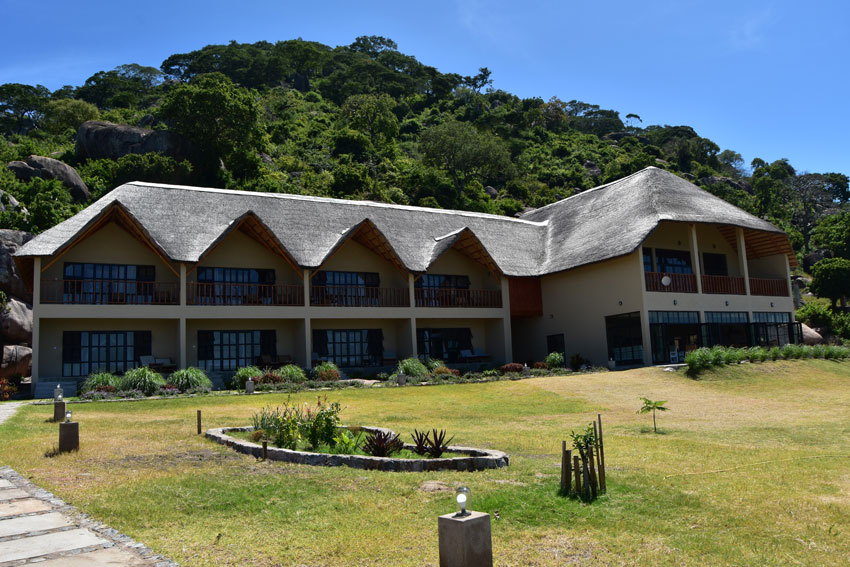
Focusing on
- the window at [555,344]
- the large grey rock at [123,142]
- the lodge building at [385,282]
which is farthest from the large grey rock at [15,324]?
the window at [555,344]

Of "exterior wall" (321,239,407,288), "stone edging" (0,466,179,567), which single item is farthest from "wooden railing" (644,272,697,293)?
"stone edging" (0,466,179,567)

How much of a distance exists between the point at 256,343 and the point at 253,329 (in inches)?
25.1

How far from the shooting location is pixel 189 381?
77.7ft

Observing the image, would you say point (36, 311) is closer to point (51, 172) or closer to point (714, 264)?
point (51, 172)

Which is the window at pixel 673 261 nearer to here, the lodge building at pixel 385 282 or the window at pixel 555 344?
the lodge building at pixel 385 282

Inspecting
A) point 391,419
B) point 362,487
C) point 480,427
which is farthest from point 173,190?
point 362,487

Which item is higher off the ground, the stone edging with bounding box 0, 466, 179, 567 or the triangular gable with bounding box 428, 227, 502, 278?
the triangular gable with bounding box 428, 227, 502, 278

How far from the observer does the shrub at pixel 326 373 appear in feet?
86.6

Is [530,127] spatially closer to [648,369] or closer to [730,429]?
[648,369]

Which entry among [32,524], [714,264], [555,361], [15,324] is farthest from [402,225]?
[32,524]

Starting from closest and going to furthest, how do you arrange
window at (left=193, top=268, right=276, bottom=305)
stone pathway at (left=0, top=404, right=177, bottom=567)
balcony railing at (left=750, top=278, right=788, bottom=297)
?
stone pathway at (left=0, top=404, right=177, bottom=567)
window at (left=193, top=268, right=276, bottom=305)
balcony railing at (left=750, top=278, right=788, bottom=297)

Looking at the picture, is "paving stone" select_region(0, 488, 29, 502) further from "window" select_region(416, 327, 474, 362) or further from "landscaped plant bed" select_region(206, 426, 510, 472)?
"window" select_region(416, 327, 474, 362)

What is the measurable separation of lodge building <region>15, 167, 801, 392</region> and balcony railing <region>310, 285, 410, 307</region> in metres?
0.08

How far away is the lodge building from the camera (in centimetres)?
2659
